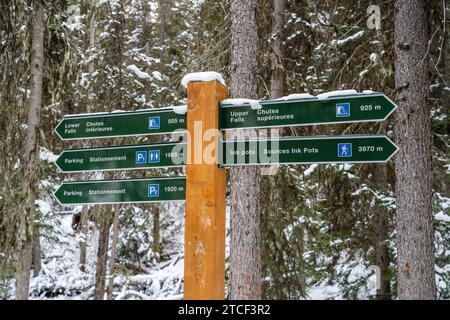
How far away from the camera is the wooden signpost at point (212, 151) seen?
11.3ft

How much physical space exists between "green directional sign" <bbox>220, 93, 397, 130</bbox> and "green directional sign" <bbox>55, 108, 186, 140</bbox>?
1.52ft

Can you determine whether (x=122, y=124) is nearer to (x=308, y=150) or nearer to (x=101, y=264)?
(x=308, y=150)

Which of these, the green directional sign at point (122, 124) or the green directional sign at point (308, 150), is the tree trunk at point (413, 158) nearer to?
the green directional sign at point (308, 150)

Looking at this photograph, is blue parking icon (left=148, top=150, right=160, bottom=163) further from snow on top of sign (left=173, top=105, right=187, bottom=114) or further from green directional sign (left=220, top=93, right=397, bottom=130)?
green directional sign (left=220, top=93, right=397, bottom=130)

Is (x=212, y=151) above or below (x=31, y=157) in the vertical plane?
below

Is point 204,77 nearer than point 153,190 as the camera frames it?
Yes

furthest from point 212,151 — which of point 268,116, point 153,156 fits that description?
point 153,156

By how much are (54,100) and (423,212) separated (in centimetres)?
703

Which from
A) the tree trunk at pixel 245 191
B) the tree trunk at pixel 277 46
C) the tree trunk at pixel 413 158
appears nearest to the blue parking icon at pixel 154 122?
the tree trunk at pixel 245 191

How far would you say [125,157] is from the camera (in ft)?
13.4

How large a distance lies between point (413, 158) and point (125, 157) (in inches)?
165

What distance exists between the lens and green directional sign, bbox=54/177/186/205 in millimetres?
3885

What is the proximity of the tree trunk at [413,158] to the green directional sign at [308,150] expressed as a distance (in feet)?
10.7
